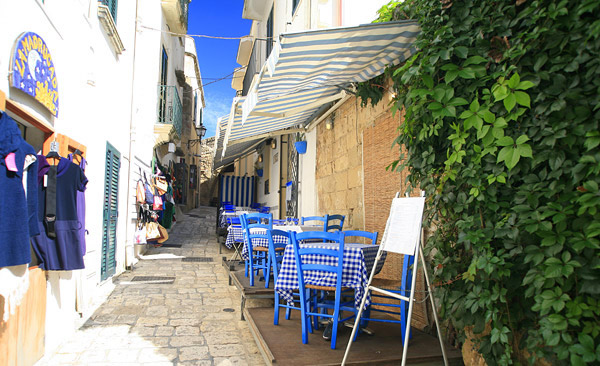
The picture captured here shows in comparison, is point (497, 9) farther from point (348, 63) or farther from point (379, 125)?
point (379, 125)

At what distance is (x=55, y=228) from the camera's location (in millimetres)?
3711

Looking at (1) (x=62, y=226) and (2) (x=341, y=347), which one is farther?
(1) (x=62, y=226)

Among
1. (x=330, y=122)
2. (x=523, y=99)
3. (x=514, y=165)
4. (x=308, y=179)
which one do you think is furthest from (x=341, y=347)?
(x=308, y=179)

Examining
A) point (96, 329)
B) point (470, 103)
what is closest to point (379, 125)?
point (470, 103)

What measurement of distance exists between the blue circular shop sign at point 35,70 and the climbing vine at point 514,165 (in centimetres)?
292

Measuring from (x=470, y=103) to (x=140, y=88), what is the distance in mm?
8223

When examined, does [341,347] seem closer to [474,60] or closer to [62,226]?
[474,60]

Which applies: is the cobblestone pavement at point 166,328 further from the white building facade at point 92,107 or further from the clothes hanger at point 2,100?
the clothes hanger at point 2,100

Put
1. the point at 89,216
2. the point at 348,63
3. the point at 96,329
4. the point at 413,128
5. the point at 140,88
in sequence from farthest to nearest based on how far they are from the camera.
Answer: the point at 140,88, the point at 89,216, the point at 96,329, the point at 348,63, the point at 413,128

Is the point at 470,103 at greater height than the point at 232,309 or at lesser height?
greater

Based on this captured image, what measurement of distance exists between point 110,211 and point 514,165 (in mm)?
6251

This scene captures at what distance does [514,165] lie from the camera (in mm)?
2174

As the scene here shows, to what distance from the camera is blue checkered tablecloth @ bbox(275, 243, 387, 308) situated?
3.25 metres

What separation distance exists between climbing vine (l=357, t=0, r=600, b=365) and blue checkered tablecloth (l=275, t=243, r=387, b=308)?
0.64m
